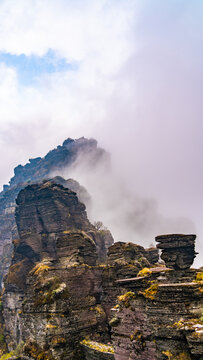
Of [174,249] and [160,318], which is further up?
[174,249]

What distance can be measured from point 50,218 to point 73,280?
4731 cm

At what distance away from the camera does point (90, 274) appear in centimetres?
2878

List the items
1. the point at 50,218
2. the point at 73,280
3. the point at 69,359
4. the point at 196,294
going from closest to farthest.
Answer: the point at 196,294 → the point at 69,359 → the point at 73,280 → the point at 50,218

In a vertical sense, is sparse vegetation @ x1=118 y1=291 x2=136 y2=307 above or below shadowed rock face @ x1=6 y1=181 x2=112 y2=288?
below

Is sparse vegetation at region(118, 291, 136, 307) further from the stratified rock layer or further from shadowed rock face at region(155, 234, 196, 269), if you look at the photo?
shadowed rock face at region(155, 234, 196, 269)

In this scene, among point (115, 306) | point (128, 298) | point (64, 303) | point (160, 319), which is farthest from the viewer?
point (64, 303)

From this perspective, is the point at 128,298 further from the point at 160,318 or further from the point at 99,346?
the point at 99,346

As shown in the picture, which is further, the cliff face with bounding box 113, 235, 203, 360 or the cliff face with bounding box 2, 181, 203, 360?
the cliff face with bounding box 2, 181, 203, 360

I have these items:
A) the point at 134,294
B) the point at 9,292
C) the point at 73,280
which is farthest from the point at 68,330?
the point at 9,292

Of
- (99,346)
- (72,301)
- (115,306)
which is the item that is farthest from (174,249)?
(72,301)

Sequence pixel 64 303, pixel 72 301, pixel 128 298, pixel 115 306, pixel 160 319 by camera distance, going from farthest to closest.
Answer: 1. pixel 72 301
2. pixel 64 303
3. pixel 115 306
4. pixel 128 298
5. pixel 160 319

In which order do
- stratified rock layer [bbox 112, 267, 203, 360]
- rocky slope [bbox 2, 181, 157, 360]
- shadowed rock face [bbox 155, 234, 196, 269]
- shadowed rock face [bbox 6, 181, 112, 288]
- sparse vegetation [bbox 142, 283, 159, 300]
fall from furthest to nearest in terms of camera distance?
shadowed rock face [bbox 6, 181, 112, 288]
shadowed rock face [bbox 155, 234, 196, 269]
rocky slope [bbox 2, 181, 157, 360]
sparse vegetation [bbox 142, 283, 159, 300]
stratified rock layer [bbox 112, 267, 203, 360]

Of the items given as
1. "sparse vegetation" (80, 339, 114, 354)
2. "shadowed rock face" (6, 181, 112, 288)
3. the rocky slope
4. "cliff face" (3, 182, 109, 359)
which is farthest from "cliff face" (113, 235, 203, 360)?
"shadowed rock face" (6, 181, 112, 288)

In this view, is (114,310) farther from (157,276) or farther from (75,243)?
(75,243)
